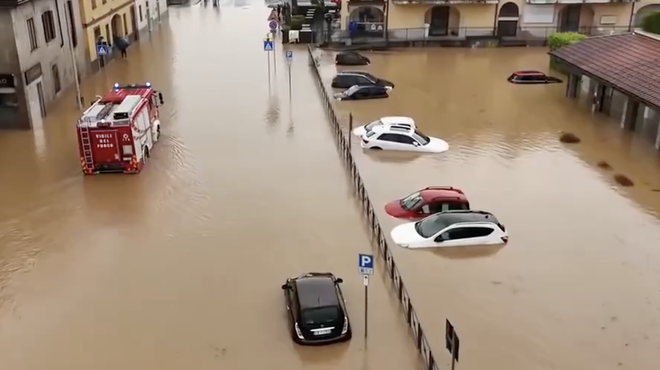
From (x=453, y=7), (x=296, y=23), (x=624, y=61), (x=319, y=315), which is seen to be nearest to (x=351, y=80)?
(x=624, y=61)

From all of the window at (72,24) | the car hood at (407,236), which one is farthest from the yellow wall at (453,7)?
the car hood at (407,236)

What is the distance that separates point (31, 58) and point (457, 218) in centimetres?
2329

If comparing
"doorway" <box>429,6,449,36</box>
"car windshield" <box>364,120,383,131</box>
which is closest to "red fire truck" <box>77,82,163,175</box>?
"car windshield" <box>364,120,383,131</box>

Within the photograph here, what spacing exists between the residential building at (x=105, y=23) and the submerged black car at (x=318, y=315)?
1253 inches

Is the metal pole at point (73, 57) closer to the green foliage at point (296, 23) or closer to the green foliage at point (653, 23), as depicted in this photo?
the green foliage at point (296, 23)

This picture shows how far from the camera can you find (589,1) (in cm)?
5141

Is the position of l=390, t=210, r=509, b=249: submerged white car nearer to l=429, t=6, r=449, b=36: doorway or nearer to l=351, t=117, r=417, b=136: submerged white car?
l=351, t=117, r=417, b=136: submerged white car

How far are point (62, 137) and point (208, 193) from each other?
10322mm

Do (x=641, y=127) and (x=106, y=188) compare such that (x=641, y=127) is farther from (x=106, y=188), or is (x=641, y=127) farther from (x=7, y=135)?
(x=7, y=135)

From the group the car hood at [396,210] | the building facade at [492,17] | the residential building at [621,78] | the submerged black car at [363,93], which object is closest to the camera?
the car hood at [396,210]

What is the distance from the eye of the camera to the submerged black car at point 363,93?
3678 centimetres

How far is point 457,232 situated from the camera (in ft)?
69.3

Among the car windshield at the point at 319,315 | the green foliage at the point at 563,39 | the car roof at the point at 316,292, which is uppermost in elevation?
the green foliage at the point at 563,39

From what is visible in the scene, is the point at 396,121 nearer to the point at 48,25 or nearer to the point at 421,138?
the point at 421,138
